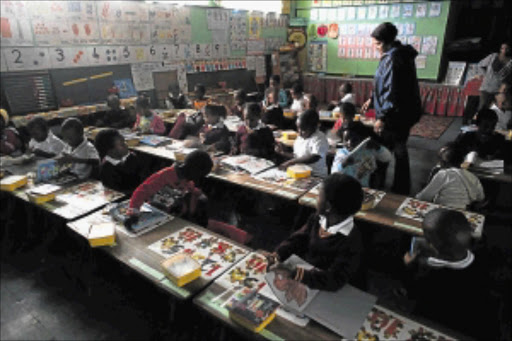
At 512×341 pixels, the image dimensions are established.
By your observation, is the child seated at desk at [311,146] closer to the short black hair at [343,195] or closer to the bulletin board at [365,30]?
the short black hair at [343,195]

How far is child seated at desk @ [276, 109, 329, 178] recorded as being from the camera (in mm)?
3018

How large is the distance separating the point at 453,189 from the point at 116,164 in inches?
101

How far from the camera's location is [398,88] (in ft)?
10.8

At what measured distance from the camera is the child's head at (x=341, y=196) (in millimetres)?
1591

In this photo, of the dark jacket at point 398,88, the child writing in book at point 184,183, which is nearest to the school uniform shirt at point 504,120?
the dark jacket at point 398,88

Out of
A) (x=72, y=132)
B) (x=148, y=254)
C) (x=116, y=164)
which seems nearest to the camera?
(x=148, y=254)

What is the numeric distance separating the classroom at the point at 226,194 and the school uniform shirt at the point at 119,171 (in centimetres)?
2

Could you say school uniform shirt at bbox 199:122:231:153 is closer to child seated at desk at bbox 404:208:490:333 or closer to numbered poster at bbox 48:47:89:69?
child seated at desk at bbox 404:208:490:333

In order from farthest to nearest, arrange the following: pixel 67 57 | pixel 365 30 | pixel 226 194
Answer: pixel 365 30 → pixel 67 57 → pixel 226 194

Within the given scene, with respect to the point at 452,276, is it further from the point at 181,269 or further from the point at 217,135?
the point at 217,135

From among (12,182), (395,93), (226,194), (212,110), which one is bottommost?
(226,194)

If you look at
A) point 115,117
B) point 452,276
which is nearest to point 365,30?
point 115,117

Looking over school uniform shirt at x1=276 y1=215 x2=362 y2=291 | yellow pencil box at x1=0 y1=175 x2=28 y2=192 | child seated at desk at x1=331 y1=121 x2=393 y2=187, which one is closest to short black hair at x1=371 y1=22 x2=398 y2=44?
child seated at desk at x1=331 y1=121 x2=393 y2=187

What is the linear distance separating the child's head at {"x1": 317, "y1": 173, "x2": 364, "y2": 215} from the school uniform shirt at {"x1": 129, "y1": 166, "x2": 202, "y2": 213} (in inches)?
42.8
